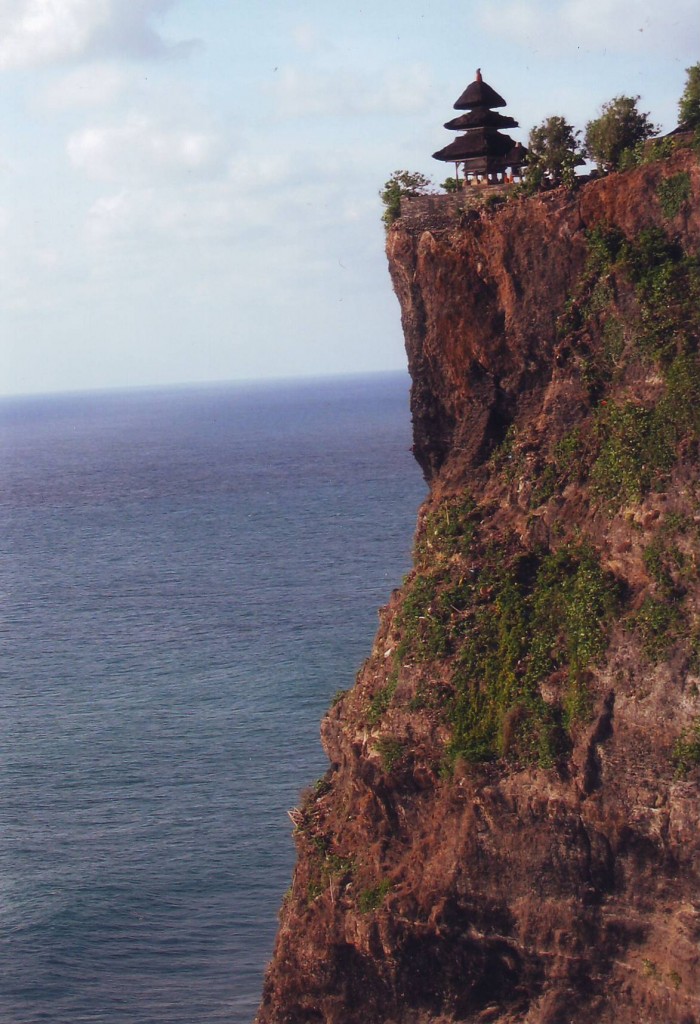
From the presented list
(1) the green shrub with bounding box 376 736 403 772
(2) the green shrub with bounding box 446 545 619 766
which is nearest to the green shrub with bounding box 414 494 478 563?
(2) the green shrub with bounding box 446 545 619 766

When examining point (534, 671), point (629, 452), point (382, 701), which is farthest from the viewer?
Answer: point (382, 701)

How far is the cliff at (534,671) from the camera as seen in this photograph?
22.4m

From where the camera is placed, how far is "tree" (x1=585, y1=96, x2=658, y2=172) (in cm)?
2609

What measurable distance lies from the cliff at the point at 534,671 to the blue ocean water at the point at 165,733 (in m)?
10.6

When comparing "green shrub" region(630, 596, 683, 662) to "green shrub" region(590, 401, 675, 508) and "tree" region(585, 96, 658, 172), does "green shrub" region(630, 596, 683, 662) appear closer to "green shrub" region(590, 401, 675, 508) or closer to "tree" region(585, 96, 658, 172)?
"green shrub" region(590, 401, 675, 508)

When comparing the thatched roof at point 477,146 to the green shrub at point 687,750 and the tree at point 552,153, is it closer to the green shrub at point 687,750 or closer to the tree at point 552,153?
the tree at point 552,153

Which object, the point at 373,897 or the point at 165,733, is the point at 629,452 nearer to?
the point at 373,897

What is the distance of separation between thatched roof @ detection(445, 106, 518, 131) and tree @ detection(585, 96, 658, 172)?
371 cm

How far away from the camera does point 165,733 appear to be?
51500 millimetres

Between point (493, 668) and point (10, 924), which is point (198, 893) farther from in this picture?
point (493, 668)

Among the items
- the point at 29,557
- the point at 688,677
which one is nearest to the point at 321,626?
the point at 29,557

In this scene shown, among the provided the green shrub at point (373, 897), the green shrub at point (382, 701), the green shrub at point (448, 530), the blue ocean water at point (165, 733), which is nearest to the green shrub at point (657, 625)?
the green shrub at point (448, 530)

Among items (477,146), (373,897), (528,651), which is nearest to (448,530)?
(528,651)

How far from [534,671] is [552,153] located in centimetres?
1161
